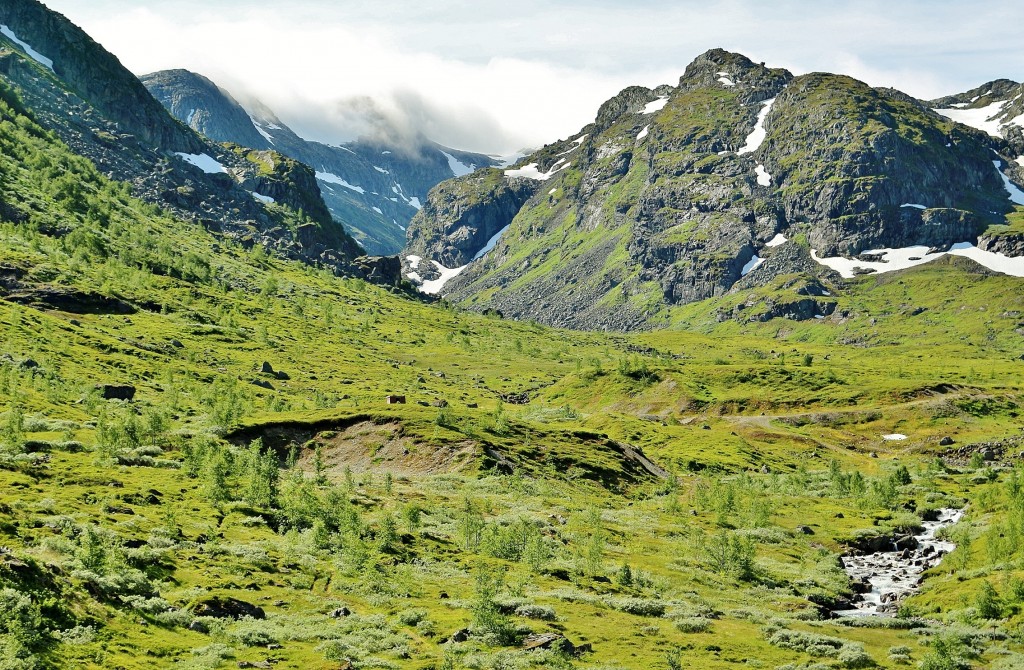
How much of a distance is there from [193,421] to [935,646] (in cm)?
11153

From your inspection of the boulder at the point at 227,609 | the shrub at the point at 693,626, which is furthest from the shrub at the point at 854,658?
the boulder at the point at 227,609

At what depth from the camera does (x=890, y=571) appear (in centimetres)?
9444

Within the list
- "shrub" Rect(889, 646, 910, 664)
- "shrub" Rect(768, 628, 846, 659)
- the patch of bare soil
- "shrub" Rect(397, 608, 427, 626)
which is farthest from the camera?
the patch of bare soil

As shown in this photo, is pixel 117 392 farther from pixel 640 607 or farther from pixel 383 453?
pixel 640 607

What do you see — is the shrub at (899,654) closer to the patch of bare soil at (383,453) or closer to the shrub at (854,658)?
the shrub at (854,658)

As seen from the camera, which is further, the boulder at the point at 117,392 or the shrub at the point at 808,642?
the boulder at the point at 117,392

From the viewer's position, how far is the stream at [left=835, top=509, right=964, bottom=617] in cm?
7950

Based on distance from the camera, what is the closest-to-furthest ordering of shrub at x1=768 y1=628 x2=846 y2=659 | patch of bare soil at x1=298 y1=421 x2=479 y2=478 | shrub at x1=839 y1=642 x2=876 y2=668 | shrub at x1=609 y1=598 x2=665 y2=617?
1. shrub at x1=839 y1=642 x2=876 y2=668
2. shrub at x1=768 y1=628 x2=846 y2=659
3. shrub at x1=609 y1=598 x2=665 y2=617
4. patch of bare soil at x1=298 y1=421 x2=479 y2=478

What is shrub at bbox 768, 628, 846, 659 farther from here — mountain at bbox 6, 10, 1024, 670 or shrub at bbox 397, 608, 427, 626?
shrub at bbox 397, 608, 427, 626

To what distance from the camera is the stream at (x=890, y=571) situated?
7950 cm

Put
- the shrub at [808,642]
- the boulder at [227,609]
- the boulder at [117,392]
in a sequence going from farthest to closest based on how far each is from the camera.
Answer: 1. the boulder at [117,392]
2. the shrub at [808,642]
3. the boulder at [227,609]

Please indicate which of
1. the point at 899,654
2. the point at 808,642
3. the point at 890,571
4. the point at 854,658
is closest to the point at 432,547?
the point at 808,642

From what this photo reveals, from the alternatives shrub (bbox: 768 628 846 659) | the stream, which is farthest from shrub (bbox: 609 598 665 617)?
the stream

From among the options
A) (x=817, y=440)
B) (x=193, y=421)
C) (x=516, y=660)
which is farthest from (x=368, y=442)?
(x=817, y=440)
